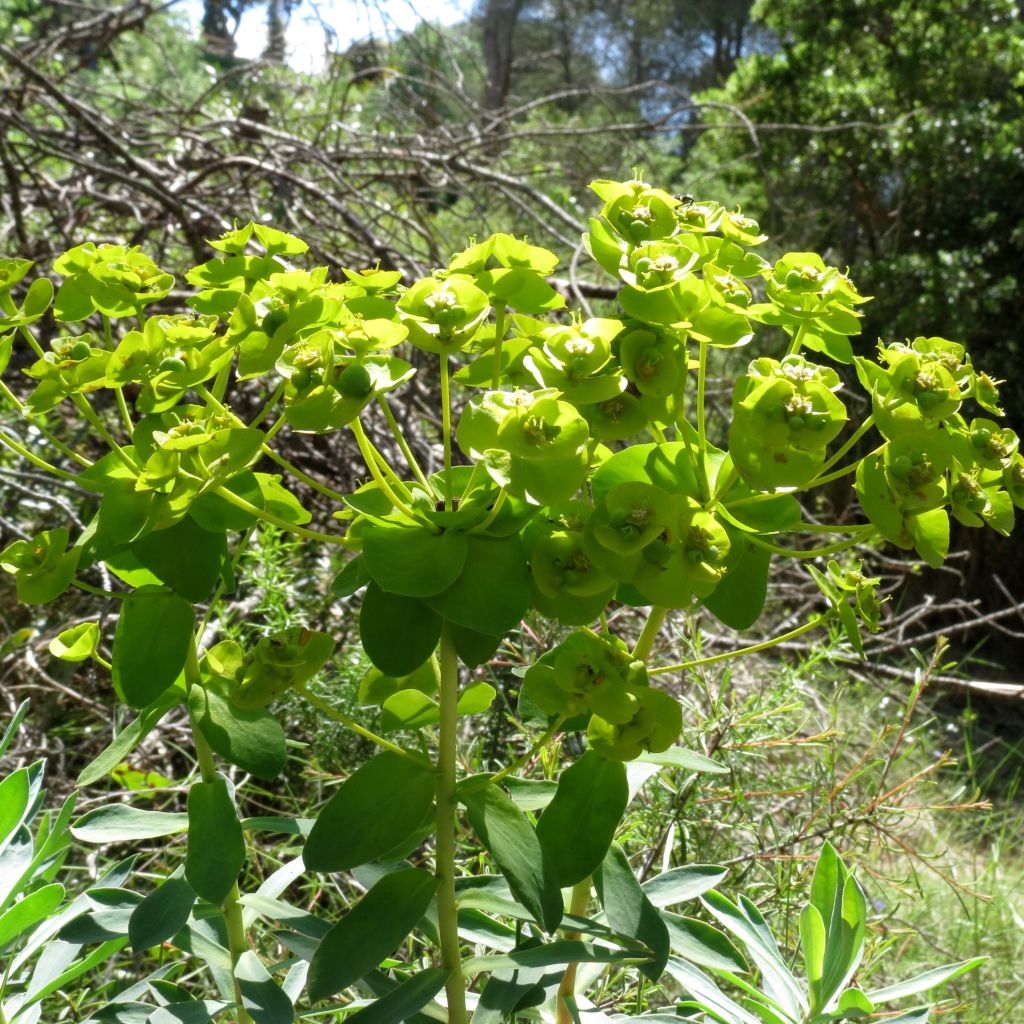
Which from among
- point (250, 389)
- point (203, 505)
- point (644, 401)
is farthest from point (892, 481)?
point (250, 389)

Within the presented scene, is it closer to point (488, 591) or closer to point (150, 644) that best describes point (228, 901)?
point (150, 644)

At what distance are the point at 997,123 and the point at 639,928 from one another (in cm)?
592

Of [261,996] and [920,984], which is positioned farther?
[920,984]

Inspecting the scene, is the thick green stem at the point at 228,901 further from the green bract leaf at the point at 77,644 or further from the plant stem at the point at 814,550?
the plant stem at the point at 814,550

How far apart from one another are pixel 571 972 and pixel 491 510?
413 mm

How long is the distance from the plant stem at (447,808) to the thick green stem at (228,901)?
0.56ft

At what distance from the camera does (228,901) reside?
81 cm

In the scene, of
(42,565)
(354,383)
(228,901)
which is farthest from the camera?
(228,901)

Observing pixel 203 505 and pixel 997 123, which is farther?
pixel 997 123

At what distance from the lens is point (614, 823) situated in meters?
0.66

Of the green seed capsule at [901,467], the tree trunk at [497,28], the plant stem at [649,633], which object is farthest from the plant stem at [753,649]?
the tree trunk at [497,28]

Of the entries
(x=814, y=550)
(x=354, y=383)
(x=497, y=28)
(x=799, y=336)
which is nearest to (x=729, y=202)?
(x=799, y=336)

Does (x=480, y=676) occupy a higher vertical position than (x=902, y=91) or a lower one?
lower

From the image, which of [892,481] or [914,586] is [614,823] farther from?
[914,586]
